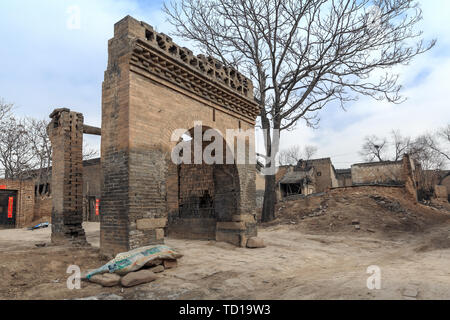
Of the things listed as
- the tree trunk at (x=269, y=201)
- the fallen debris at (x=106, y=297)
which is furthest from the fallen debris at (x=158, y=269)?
the tree trunk at (x=269, y=201)

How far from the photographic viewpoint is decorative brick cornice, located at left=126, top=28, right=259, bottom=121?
672 centimetres

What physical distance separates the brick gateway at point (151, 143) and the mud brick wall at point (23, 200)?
1098 centimetres

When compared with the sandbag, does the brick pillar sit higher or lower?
higher

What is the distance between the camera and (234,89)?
994 centimetres

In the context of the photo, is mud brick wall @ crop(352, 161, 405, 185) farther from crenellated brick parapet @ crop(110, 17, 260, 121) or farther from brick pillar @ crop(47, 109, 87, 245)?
brick pillar @ crop(47, 109, 87, 245)

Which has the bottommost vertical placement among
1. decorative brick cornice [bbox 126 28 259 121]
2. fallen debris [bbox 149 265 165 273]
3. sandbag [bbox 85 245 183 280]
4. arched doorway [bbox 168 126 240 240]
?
fallen debris [bbox 149 265 165 273]

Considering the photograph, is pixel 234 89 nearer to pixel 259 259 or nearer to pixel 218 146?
pixel 218 146

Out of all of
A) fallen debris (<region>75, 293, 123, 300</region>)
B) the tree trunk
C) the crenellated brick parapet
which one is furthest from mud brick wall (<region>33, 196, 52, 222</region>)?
fallen debris (<region>75, 293, 123, 300</region>)

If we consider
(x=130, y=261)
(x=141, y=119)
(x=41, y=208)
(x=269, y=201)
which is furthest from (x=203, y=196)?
(x=41, y=208)

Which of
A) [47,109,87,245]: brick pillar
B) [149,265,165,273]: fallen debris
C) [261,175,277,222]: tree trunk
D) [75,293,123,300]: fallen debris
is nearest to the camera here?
[75,293,123,300]: fallen debris

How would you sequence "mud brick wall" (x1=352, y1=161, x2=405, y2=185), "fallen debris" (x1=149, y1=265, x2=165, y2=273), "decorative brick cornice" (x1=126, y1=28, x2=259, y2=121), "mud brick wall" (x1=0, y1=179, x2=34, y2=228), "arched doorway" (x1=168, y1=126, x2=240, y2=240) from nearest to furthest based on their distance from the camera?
"fallen debris" (x1=149, y1=265, x2=165, y2=273)
"decorative brick cornice" (x1=126, y1=28, x2=259, y2=121)
"arched doorway" (x1=168, y1=126, x2=240, y2=240)
"mud brick wall" (x1=0, y1=179, x2=34, y2=228)
"mud brick wall" (x1=352, y1=161, x2=405, y2=185)

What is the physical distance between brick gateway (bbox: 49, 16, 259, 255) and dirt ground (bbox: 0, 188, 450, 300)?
987 millimetres

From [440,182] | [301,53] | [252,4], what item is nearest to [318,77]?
[301,53]

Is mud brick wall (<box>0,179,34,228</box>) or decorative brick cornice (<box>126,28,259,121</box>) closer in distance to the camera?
decorative brick cornice (<box>126,28,259,121</box>)
